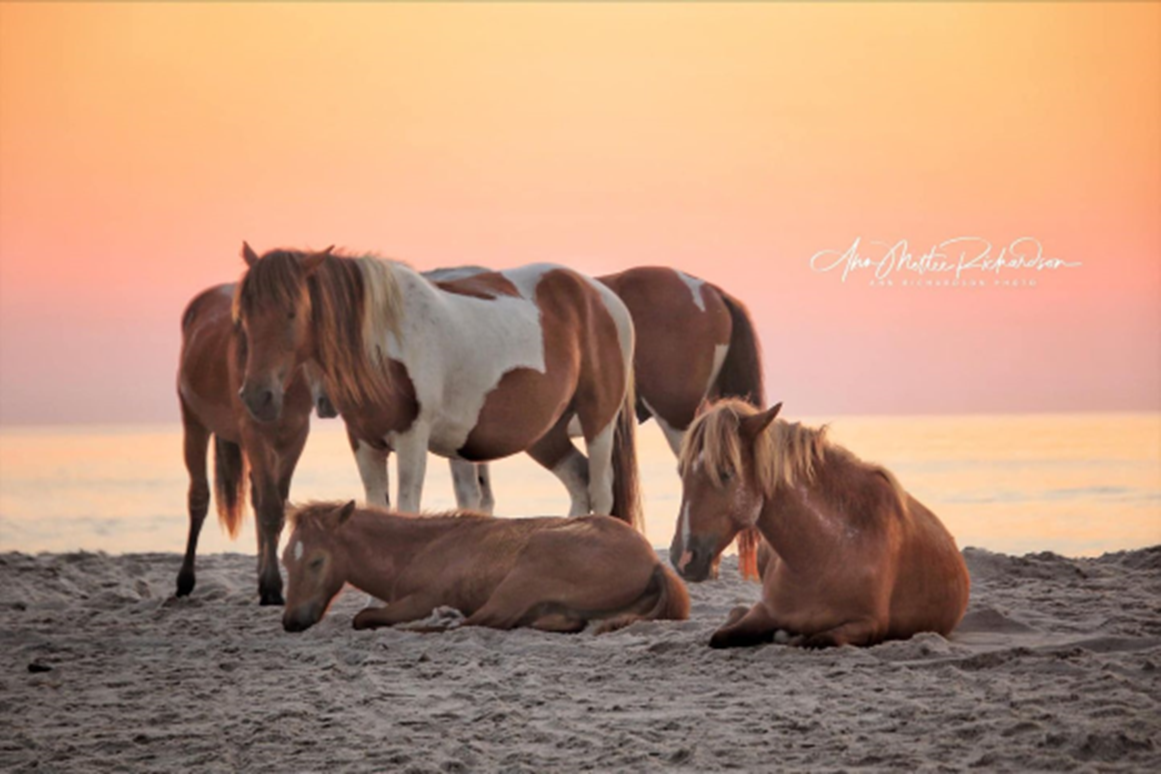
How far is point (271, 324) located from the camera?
22.4 ft

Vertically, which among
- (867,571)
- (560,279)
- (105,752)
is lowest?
(105,752)

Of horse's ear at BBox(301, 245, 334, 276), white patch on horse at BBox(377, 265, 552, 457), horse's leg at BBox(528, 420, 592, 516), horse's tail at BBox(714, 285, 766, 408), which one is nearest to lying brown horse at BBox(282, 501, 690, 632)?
white patch on horse at BBox(377, 265, 552, 457)

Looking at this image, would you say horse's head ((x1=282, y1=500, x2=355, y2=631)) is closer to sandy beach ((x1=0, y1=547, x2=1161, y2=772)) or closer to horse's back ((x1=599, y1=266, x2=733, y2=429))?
sandy beach ((x1=0, y1=547, x2=1161, y2=772))

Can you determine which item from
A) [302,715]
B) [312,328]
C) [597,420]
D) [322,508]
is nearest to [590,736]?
[302,715]

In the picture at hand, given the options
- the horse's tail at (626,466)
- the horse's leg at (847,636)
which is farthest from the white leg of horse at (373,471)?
the horse's leg at (847,636)

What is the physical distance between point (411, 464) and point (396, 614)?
3.25 feet

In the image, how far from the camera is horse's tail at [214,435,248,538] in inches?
338

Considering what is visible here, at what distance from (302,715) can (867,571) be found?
2102 mm

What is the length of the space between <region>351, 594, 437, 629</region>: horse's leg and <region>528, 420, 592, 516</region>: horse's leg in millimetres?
2667

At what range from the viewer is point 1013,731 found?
4.09m

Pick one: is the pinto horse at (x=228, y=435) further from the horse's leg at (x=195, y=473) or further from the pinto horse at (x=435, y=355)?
the pinto horse at (x=435, y=355)

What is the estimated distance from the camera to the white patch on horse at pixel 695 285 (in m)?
9.59

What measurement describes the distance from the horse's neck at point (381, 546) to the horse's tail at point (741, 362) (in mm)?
3378

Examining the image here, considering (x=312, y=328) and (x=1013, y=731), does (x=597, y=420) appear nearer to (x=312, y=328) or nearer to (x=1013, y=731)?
(x=312, y=328)
